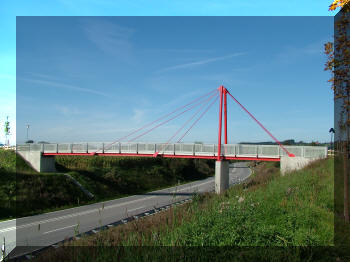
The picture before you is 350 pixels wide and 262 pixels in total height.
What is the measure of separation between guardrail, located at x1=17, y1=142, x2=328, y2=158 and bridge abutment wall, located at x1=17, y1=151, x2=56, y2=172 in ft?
2.54

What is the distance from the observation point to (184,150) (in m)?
26.6

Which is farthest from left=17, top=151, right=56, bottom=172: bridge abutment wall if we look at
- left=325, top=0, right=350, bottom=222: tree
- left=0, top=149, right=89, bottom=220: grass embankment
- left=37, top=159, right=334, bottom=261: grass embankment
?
left=325, top=0, right=350, bottom=222: tree

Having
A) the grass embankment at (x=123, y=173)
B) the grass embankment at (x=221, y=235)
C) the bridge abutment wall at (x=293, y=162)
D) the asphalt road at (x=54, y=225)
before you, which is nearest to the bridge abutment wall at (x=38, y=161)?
the grass embankment at (x=123, y=173)

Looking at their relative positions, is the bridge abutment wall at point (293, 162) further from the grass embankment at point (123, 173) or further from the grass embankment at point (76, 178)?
the grass embankment at point (123, 173)

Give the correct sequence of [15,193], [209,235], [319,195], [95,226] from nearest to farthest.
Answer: [209,235]
[319,195]
[95,226]
[15,193]

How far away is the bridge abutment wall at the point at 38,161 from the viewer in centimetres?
3083

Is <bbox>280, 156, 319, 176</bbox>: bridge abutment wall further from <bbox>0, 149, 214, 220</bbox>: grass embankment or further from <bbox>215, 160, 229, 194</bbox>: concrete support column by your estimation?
<bbox>0, 149, 214, 220</bbox>: grass embankment

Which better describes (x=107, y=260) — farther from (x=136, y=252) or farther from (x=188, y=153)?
(x=188, y=153)

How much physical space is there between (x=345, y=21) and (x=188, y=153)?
2023cm

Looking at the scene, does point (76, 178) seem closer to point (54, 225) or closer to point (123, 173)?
point (123, 173)

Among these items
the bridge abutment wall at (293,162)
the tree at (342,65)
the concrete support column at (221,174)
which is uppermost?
the tree at (342,65)

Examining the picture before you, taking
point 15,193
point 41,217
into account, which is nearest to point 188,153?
point 41,217

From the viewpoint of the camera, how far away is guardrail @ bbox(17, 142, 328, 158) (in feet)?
72.6

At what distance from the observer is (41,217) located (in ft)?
67.5
